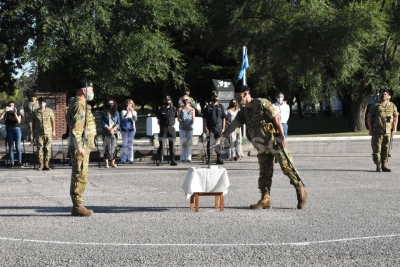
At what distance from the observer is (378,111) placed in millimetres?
16375

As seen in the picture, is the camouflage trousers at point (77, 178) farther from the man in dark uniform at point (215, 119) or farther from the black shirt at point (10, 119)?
the black shirt at point (10, 119)

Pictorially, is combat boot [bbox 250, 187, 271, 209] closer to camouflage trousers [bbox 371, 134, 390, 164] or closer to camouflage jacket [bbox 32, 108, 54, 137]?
camouflage trousers [bbox 371, 134, 390, 164]

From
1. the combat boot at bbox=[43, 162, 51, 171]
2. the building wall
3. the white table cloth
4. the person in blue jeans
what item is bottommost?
the combat boot at bbox=[43, 162, 51, 171]

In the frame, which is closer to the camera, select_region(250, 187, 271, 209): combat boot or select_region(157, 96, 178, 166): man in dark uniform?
select_region(250, 187, 271, 209): combat boot

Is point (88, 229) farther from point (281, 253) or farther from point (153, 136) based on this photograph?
point (153, 136)

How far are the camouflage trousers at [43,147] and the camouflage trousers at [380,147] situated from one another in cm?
776

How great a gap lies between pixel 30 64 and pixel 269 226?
2517 centimetres

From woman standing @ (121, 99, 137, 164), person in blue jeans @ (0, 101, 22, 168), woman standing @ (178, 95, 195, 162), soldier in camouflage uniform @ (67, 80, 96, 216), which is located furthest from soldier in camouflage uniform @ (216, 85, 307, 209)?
person in blue jeans @ (0, 101, 22, 168)

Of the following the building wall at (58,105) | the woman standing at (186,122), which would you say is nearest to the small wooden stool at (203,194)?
the woman standing at (186,122)

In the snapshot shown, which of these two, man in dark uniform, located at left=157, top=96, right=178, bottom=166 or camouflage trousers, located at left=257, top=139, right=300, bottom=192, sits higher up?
man in dark uniform, located at left=157, top=96, right=178, bottom=166

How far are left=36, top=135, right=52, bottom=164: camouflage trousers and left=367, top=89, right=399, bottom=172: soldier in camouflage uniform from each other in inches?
304

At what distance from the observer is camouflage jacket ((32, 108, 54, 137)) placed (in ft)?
57.7

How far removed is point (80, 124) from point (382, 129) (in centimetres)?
840

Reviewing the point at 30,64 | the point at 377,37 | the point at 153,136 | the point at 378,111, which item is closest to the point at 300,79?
the point at 377,37
